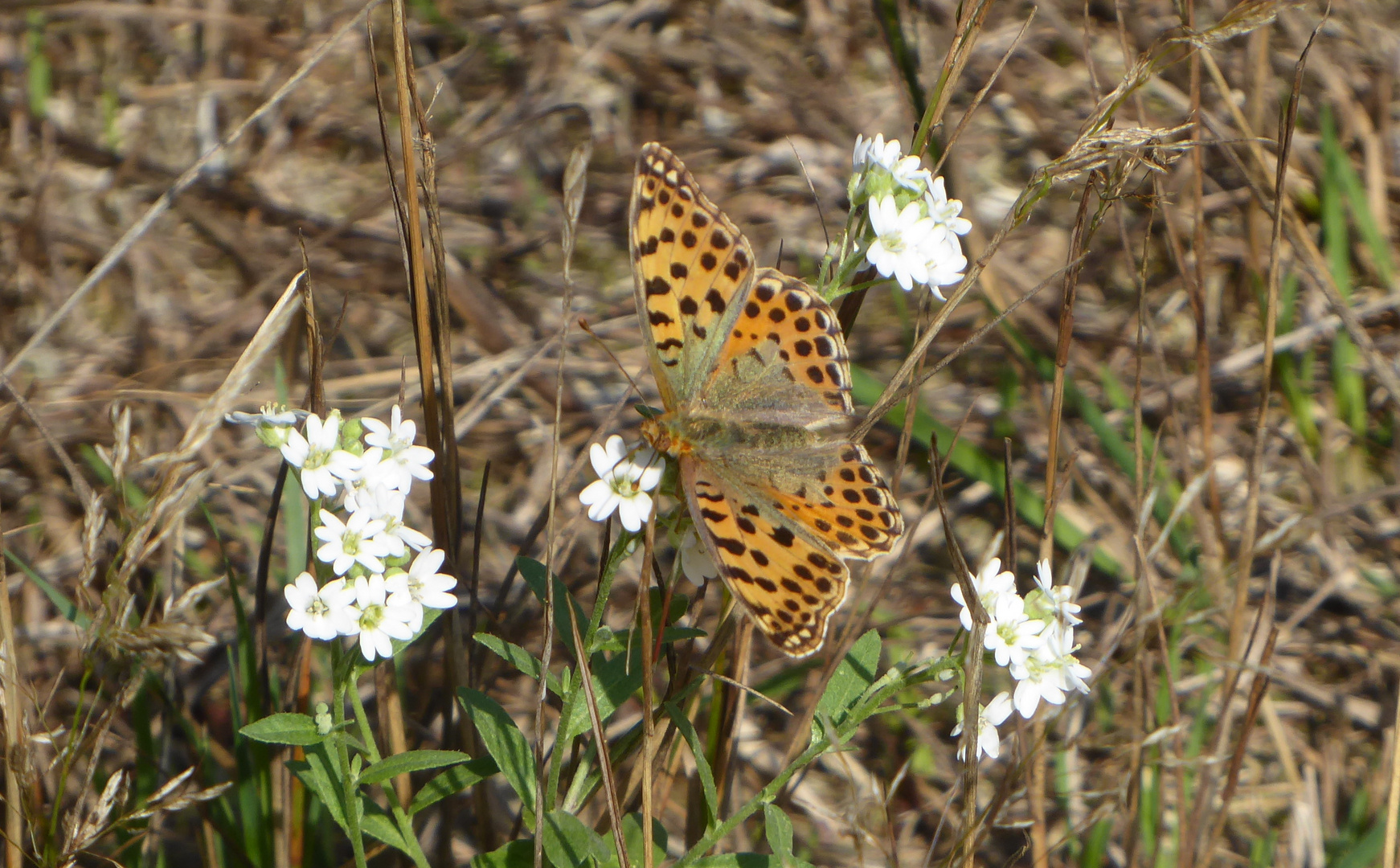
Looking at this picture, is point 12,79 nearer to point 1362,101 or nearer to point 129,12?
point 129,12

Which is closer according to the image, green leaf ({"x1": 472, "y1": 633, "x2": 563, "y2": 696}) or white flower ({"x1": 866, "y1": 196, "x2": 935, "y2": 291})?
green leaf ({"x1": 472, "y1": 633, "x2": 563, "y2": 696})

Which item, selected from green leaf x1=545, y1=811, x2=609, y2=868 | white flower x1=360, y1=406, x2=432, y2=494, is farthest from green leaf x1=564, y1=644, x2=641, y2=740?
white flower x1=360, y1=406, x2=432, y2=494

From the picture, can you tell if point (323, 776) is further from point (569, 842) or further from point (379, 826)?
point (569, 842)

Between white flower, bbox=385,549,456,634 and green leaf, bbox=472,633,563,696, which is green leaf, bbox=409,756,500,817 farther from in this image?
white flower, bbox=385,549,456,634

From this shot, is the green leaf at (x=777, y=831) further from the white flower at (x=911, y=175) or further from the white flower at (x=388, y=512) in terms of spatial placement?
the white flower at (x=911, y=175)

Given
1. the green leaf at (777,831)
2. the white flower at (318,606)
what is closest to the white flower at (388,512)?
the white flower at (318,606)
